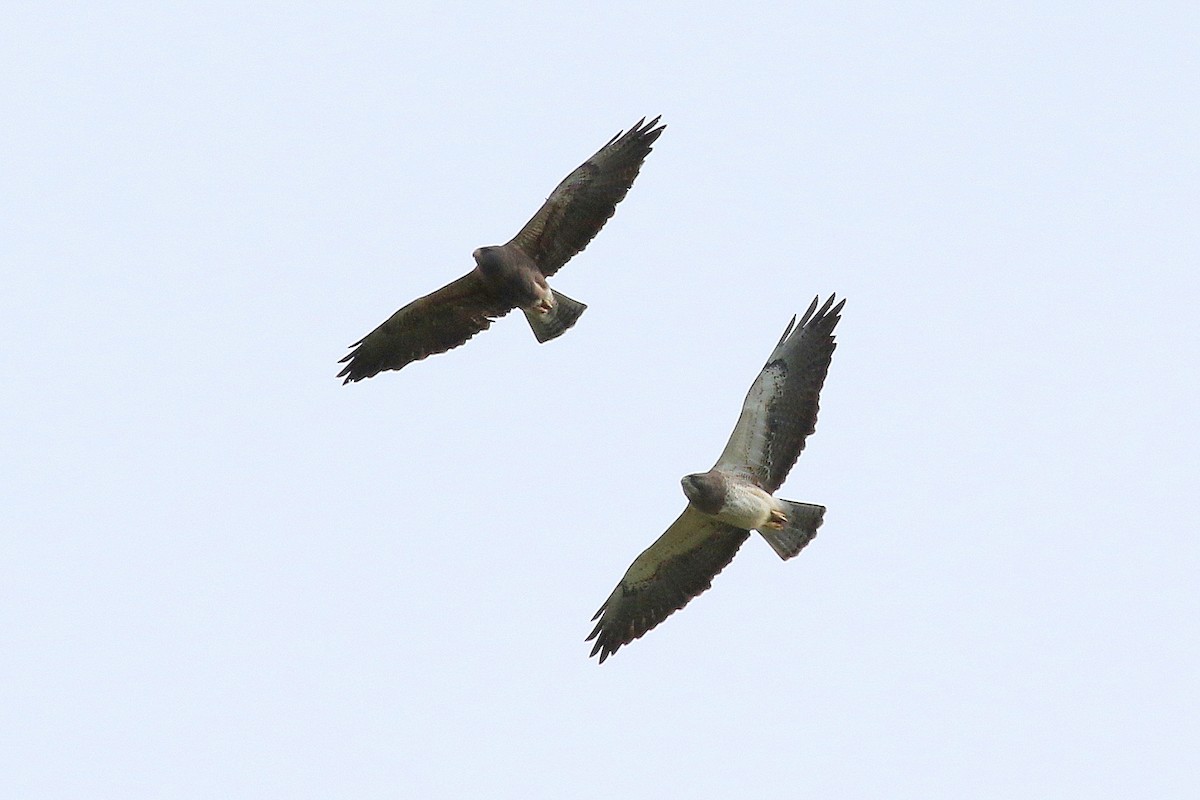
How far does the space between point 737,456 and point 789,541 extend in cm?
81

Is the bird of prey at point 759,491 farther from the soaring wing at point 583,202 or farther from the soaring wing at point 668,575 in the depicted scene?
the soaring wing at point 583,202

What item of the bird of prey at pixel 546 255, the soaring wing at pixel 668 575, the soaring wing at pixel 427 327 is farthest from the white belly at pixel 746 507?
the soaring wing at pixel 427 327

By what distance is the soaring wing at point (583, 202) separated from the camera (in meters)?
15.2

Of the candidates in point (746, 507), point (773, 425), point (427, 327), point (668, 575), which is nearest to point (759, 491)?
point (746, 507)

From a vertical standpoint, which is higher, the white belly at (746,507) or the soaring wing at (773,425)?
the soaring wing at (773,425)

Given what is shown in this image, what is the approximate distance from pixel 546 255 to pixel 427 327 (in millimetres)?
1366

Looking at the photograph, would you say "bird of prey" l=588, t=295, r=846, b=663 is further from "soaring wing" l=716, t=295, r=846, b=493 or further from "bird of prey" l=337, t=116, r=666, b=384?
"bird of prey" l=337, t=116, r=666, b=384

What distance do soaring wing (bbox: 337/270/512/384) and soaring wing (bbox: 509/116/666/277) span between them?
0.62 meters

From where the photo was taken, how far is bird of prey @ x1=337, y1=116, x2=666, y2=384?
49.9 ft

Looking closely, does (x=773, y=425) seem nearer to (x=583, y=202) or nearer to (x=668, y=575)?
(x=668, y=575)

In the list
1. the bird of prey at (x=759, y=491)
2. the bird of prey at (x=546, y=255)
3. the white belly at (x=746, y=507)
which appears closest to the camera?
the white belly at (x=746, y=507)

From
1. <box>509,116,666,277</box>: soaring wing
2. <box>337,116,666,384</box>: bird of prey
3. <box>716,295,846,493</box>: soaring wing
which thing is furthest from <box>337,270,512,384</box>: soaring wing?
<box>716,295,846,493</box>: soaring wing

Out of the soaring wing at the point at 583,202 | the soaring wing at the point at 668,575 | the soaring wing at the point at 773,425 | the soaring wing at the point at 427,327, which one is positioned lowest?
the soaring wing at the point at 668,575

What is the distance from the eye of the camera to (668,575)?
14453 mm
